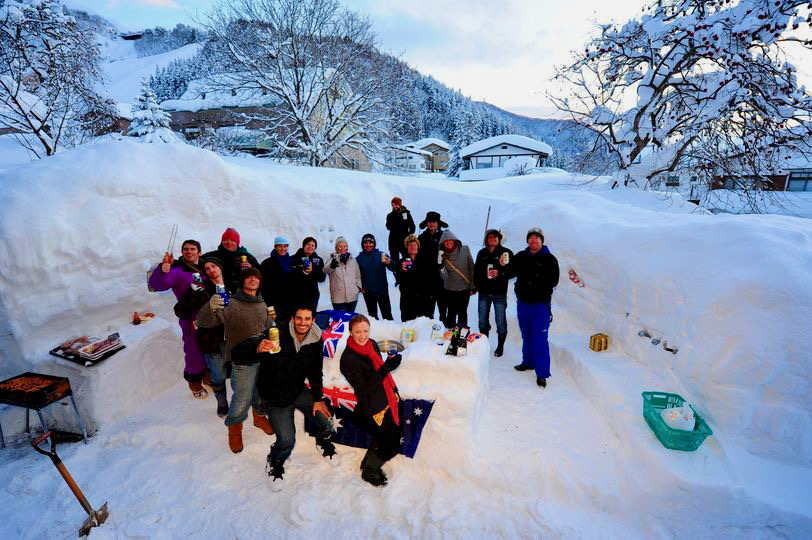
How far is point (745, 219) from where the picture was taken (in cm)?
464

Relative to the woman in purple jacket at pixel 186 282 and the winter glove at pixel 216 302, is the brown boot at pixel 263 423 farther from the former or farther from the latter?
the winter glove at pixel 216 302

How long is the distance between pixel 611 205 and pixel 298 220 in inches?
269

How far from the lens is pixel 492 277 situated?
5.11 meters

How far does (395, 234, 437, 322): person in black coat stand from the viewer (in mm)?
5508

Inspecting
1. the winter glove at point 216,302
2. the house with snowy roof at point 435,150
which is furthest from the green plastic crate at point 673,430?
the house with snowy roof at point 435,150

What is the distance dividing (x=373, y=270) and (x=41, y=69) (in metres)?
13.2

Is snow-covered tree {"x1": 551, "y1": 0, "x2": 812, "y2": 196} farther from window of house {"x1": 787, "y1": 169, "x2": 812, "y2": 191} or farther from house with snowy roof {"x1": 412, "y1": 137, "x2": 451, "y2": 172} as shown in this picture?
house with snowy roof {"x1": 412, "y1": 137, "x2": 451, "y2": 172}

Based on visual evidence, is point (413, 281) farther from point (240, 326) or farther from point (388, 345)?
point (240, 326)

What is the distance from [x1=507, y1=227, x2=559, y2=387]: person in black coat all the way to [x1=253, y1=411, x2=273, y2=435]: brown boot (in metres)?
3.41

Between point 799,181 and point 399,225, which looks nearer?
point 399,225

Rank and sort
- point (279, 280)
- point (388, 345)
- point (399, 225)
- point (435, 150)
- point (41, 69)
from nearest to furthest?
point (388, 345)
point (279, 280)
point (399, 225)
point (41, 69)
point (435, 150)

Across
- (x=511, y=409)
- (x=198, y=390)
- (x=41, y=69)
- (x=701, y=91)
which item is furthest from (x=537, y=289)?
(x=41, y=69)

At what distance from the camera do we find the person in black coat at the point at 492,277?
5102 mm

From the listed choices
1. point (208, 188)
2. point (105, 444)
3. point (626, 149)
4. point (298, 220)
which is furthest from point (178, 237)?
point (626, 149)
